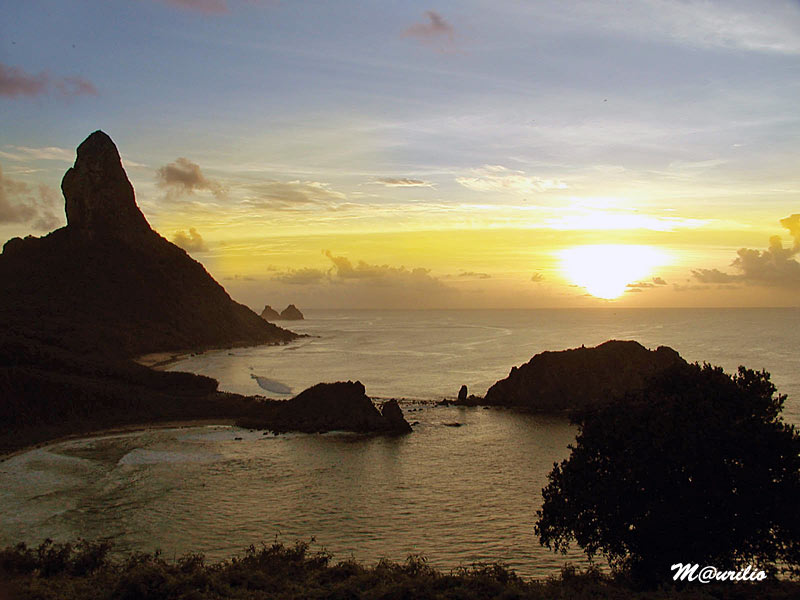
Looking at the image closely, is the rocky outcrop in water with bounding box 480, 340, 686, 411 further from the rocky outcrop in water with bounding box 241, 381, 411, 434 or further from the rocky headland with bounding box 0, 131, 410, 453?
the rocky headland with bounding box 0, 131, 410, 453

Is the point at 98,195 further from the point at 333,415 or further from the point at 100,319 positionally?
the point at 333,415

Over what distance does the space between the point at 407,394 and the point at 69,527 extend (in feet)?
203

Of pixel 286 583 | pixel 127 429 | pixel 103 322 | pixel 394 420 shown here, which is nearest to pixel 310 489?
pixel 286 583

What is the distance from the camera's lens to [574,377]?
7706 cm

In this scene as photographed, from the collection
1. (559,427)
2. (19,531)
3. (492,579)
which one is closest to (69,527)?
(19,531)

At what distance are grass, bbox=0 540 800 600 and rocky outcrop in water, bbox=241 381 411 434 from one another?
3440 centimetres

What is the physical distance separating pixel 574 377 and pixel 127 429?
53.2 metres

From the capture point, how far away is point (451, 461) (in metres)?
49.9

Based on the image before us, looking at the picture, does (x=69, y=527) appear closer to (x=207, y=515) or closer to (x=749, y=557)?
(x=207, y=515)

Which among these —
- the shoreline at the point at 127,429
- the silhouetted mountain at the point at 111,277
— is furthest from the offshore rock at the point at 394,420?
the silhouetted mountain at the point at 111,277

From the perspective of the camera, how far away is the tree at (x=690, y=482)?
2167 cm

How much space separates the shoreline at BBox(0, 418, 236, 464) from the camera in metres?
51.5

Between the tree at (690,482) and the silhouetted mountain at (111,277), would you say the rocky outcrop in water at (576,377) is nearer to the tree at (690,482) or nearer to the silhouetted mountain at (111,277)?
the tree at (690,482)

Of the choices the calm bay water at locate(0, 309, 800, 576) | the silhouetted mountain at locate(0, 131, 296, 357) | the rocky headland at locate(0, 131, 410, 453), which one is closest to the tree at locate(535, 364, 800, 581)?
the calm bay water at locate(0, 309, 800, 576)
